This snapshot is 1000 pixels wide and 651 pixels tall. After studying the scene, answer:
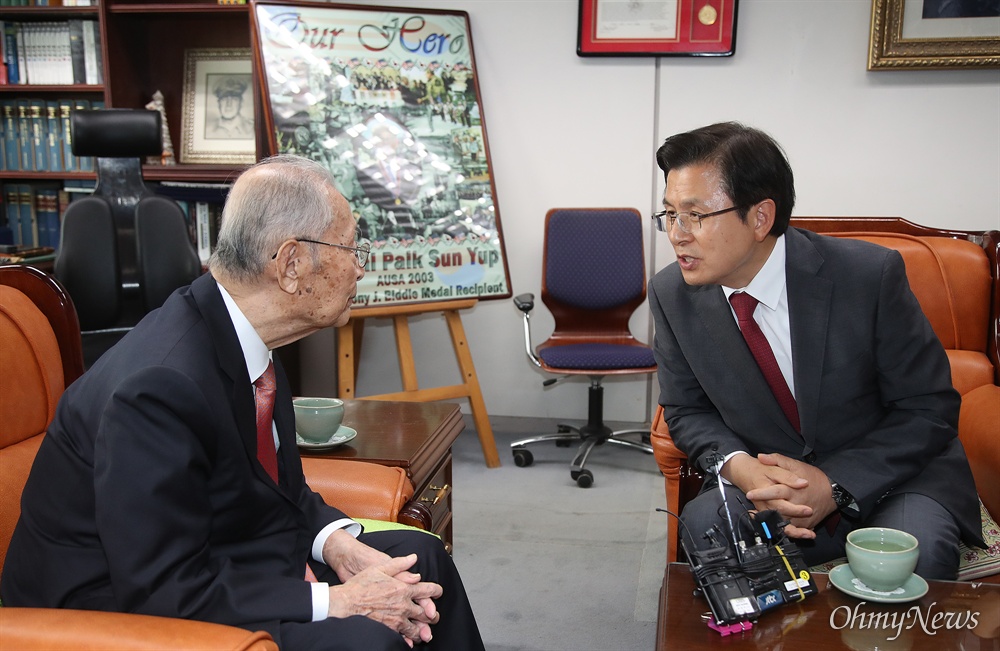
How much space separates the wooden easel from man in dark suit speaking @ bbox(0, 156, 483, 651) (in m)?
2.01

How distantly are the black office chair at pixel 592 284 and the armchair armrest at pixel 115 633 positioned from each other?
2.61 m

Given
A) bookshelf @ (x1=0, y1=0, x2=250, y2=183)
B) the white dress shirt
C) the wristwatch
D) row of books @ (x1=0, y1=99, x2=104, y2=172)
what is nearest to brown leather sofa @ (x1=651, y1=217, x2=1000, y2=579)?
the wristwatch

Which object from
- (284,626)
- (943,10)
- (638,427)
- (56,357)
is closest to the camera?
(284,626)

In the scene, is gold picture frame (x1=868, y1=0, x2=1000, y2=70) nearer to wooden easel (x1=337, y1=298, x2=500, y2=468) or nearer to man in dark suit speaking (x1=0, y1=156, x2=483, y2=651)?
wooden easel (x1=337, y1=298, x2=500, y2=468)

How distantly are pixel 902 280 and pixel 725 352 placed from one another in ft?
1.25

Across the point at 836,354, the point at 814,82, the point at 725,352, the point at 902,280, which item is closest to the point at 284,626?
the point at 725,352

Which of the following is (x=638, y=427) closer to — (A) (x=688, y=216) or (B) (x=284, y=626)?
(A) (x=688, y=216)

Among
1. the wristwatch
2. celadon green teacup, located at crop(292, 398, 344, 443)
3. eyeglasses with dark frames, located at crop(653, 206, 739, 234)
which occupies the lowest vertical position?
the wristwatch

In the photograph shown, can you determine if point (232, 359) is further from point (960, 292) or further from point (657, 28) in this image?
point (657, 28)

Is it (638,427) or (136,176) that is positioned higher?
(136,176)

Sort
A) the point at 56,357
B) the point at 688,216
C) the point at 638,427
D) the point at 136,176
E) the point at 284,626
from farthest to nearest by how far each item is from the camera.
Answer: the point at 638,427, the point at 136,176, the point at 688,216, the point at 56,357, the point at 284,626

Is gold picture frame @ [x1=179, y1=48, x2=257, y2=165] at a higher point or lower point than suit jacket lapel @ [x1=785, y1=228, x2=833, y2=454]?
higher

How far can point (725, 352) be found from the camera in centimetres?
185

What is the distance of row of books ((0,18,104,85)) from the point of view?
13.0ft
